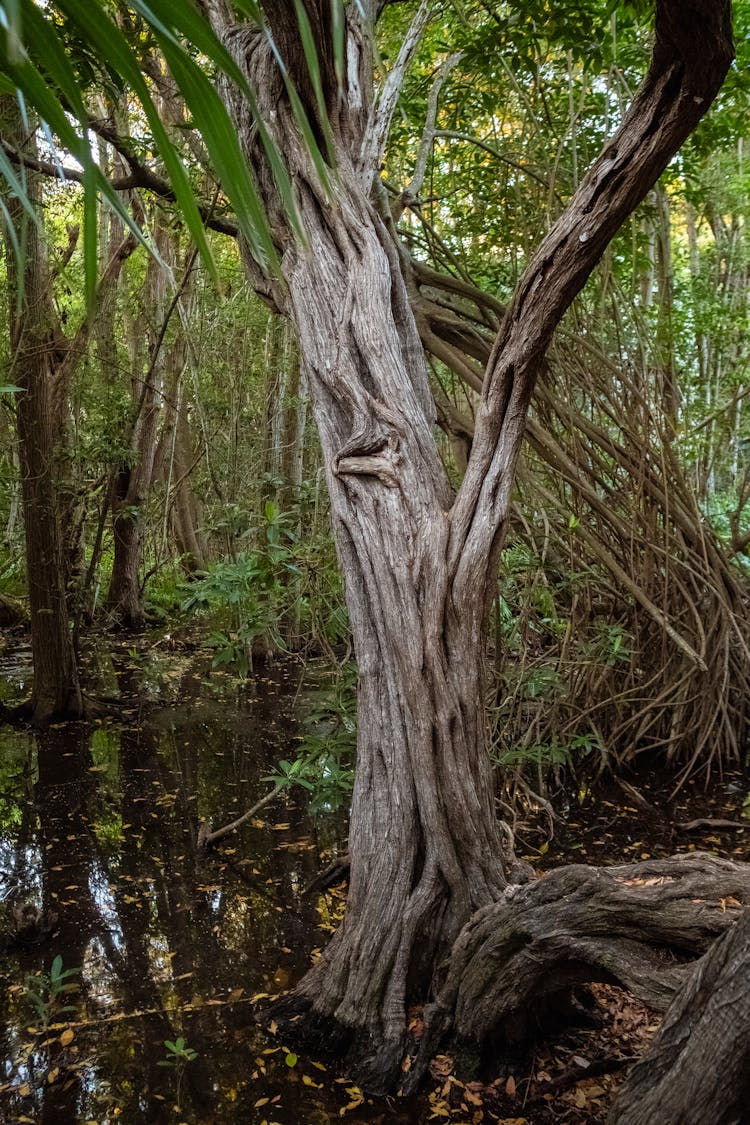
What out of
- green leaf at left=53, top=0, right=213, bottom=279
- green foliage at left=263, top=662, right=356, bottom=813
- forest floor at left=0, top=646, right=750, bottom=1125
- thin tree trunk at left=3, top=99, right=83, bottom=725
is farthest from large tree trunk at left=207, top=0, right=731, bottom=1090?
thin tree trunk at left=3, top=99, right=83, bottom=725

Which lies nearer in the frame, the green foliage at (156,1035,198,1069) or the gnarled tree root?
the gnarled tree root

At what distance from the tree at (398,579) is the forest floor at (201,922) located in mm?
230

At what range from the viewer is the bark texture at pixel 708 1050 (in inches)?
50.1

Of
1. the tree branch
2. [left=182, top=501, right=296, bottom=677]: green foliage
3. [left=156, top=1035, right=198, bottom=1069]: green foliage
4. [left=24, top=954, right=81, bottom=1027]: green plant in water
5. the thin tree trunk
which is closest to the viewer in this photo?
the tree branch

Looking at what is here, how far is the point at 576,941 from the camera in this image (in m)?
1.96

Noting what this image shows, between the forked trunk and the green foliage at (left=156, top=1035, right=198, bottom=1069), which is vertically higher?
the forked trunk

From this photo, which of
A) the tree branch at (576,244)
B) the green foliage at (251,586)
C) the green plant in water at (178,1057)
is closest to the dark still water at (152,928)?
the green plant in water at (178,1057)

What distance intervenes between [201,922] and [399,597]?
1.55 m

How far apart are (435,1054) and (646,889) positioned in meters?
0.74

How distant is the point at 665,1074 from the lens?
139cm

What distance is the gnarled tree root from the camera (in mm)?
1844

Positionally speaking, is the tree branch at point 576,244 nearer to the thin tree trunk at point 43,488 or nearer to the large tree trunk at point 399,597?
the large tree trunk at point 399,597

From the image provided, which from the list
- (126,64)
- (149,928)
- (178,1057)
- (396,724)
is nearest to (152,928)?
(149,928)

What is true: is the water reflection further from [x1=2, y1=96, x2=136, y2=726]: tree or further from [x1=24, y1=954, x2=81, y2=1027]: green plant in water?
[x1=2, y1=96, x2=136, y2=726]: tree
